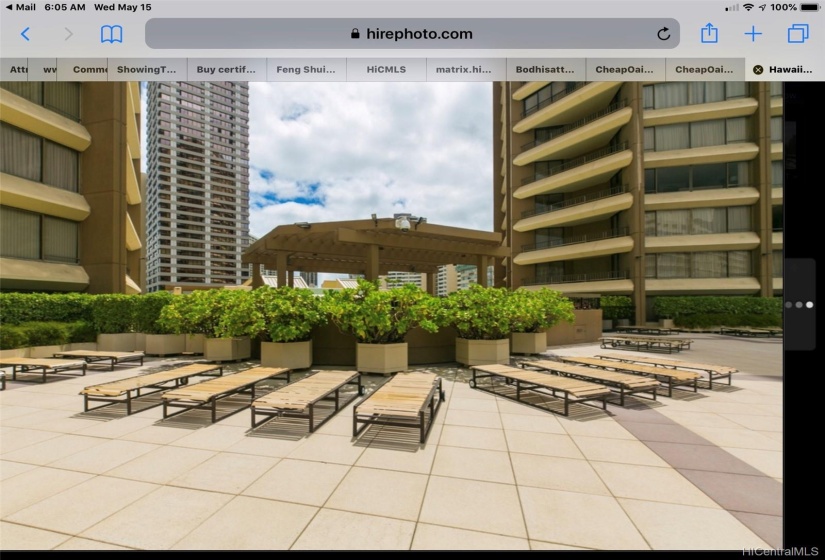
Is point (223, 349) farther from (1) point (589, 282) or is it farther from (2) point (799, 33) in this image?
(1) point (589, 282)

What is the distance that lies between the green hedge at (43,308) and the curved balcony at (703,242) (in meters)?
36.3

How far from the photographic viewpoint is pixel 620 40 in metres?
1.92

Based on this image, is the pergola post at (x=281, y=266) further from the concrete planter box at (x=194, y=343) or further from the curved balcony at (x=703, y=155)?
the curved balcony at (x=703, y=155)

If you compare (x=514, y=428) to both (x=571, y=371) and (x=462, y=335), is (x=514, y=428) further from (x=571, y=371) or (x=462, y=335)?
(x=462, y=335)

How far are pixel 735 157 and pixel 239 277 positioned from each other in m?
138

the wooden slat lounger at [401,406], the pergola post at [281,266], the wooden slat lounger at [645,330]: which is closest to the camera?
the wooden slat lounger at [401,406]

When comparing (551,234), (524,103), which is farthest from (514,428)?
(524,103)

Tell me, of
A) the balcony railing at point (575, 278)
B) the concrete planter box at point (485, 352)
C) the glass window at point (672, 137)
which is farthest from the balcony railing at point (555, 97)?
the concrete planter box at point (485, 352)

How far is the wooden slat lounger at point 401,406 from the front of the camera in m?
5.30

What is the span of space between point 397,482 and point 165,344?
549 inches

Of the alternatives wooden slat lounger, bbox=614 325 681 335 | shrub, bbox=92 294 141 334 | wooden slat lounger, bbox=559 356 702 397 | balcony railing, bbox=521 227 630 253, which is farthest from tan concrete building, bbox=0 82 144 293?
balcony railing, bbox=521 227 630 253

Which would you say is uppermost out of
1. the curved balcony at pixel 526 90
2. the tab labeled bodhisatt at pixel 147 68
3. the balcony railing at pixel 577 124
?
the curved balcony at pixel 526 90

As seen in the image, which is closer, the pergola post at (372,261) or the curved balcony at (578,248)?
the pergola post at (372,261)

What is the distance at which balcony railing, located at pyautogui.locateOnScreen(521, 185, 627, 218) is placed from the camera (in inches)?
1183
